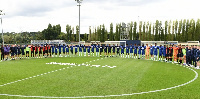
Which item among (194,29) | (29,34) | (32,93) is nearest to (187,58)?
(32,93)

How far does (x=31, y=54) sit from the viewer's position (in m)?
25.8

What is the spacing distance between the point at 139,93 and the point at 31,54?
20322 mm

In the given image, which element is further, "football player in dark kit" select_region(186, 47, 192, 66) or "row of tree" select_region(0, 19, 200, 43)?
"row of tree" select_region(0, 19, 200, 43)

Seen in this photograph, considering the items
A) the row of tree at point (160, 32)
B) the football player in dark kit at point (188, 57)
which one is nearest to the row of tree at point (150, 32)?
the row of tree at point (160, 32)

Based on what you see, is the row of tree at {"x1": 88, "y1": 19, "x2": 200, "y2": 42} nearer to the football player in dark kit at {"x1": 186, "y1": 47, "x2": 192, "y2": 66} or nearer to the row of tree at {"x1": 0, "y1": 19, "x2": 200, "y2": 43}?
the row of tree at {"x1": 0, "y1": 19, "x2": 200, "y2": 43}

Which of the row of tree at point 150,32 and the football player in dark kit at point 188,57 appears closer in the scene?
the football player in dark kit at point 188,57

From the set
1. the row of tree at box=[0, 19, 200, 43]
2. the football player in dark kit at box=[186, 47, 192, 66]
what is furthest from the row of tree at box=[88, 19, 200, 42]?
the football player in dark kit at box=[186, 47, 192, 66]

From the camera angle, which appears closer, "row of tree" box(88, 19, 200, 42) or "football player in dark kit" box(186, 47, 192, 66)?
"football player in dark kit" box(186, 47, 192, 66)

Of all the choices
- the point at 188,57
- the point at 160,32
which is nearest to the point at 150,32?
the point at 160,32

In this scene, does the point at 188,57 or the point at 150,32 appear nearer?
the point at 188,57

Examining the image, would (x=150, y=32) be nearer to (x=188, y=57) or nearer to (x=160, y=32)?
(x=160, y=32)

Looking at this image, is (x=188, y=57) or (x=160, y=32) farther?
(x=160, y=32)

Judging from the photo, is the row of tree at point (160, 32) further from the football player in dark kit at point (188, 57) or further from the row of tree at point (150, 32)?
the football player in dark kit at point (188, 57)

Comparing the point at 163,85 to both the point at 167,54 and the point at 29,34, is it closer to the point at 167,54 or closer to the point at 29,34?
the point at 167,54
